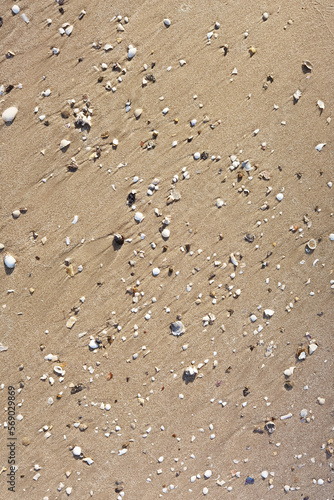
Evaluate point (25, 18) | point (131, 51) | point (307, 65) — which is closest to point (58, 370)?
point (131, 51)

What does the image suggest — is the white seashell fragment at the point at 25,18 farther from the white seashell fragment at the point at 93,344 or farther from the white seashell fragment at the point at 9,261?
the white seashell fragment at the point at 93,344

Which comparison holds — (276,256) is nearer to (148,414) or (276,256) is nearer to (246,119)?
(246,119)

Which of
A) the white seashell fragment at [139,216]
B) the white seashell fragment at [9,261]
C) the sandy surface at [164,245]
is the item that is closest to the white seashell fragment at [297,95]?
the sandy surface at [164,245]

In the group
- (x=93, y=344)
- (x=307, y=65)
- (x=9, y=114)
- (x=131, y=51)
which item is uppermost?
(x=9, y=114)

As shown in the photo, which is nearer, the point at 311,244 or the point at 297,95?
the point at 297,95

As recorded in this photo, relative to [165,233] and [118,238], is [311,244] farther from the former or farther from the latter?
[118,238]
